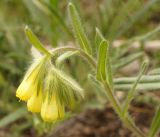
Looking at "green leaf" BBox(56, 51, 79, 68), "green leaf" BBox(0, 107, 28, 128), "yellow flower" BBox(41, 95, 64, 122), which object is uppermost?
"green leaf" BBox(56, 51, 79, 68)

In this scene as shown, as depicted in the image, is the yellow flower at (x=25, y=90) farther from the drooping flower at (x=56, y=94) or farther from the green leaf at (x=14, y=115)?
the green leaf at (x=14, y=115)

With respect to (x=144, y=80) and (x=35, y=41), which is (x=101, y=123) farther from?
(x=35, y=41)

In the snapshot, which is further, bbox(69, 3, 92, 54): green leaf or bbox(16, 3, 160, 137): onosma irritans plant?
bbox(69, 3, 92, 54): green leaf

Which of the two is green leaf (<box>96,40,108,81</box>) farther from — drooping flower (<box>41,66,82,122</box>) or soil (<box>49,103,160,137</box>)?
soil (<box>49,103,160,137</box>)

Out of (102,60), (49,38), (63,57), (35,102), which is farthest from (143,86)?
(49,38)

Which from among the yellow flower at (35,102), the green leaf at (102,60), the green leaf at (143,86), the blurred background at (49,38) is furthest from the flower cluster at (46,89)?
the blurred background at (49,38)

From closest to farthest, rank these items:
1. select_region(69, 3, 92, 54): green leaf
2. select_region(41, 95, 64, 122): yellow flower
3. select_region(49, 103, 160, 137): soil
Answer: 1. select_region(41, 95, 64, 122): yellow flower
2. select_region(69, 3, 92, 54): green leaf
3. select_region(49, 103, 160, 137): soil

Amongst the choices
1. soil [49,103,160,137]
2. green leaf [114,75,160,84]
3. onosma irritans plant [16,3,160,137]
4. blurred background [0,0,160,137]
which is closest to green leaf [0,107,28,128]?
blurred background [0,0,160,137]
